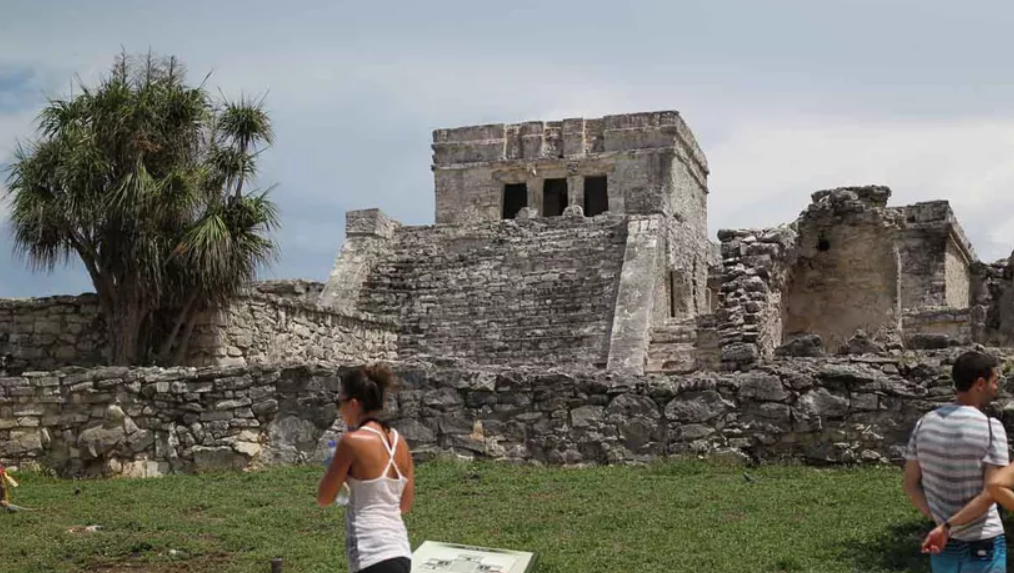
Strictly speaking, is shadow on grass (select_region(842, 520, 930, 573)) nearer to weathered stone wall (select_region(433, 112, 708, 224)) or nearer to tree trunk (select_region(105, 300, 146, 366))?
tree trunk (select_region(105, 300, 146, 366))

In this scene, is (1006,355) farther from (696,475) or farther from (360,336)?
(360,336)

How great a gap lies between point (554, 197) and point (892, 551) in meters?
24.3

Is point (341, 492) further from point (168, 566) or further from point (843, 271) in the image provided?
point (843, 271)

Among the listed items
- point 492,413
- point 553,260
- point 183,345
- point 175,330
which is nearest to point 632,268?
point 553,260

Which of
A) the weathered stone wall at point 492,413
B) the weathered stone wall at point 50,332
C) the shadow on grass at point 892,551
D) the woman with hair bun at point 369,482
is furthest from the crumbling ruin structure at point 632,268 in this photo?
the woman with hair bun at point 369,482

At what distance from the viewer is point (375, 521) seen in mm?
4664

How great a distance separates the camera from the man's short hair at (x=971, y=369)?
4602 mm

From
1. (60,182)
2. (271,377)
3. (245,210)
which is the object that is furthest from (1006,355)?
(60,182)

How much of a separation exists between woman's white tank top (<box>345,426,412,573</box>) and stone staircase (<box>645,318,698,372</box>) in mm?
12342

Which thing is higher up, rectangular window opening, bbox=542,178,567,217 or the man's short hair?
rectangular window opening, bbox=542,178,567,217

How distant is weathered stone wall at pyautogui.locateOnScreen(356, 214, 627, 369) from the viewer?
18625 millimetres

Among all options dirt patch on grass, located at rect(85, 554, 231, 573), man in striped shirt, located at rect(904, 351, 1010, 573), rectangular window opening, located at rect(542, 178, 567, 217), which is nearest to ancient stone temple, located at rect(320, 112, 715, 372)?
rectangular window opening, located at rect(542, 178, 567, 217)

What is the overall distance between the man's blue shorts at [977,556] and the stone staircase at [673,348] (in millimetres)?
12251

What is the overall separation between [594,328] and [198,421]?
8825 mm
